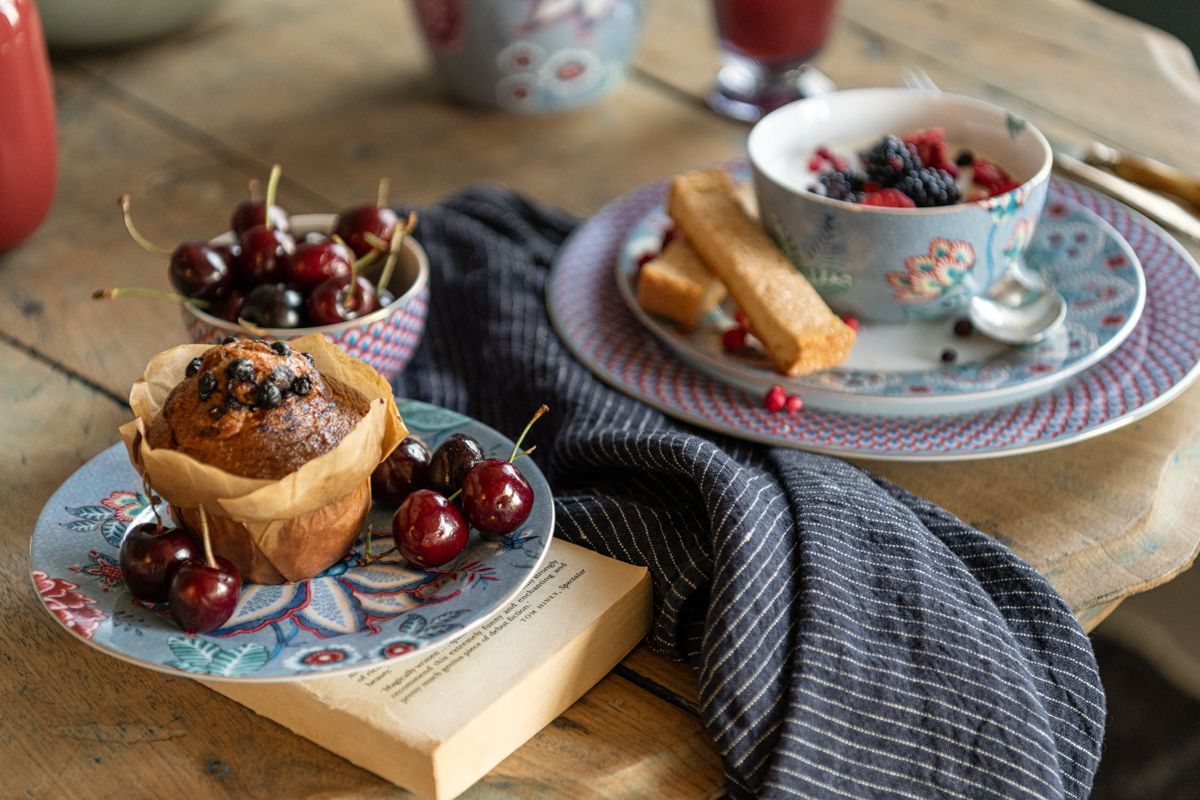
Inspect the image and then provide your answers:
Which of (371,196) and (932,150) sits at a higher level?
(932,150)

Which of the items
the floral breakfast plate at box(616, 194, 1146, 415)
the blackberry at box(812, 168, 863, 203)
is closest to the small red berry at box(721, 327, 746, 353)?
the floral breakfast plate at box(616, 194, 1146, 415)

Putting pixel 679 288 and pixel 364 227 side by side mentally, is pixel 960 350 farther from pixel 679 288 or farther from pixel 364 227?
pixel 364 227

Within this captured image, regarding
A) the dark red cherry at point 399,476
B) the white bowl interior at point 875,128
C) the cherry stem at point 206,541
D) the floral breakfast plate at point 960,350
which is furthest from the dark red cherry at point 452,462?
the white bowl interior at point 875,128

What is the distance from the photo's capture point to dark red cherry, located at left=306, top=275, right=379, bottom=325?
897 millimetres

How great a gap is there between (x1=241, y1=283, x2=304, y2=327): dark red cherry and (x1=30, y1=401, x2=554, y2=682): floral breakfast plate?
0.15m

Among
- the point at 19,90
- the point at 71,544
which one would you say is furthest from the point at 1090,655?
the point at 19,90

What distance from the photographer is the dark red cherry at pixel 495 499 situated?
73cm

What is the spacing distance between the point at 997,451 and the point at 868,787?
0.30 m

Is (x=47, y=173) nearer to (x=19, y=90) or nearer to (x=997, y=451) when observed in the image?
(x=19, y=90)

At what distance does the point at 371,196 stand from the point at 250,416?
0.64m

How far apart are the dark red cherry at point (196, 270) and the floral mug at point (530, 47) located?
1.74 feet

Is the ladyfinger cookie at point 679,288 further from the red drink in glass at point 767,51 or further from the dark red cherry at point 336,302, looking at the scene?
the red drink in glass at point 767,51

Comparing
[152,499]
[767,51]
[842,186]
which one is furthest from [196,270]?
[767,51]

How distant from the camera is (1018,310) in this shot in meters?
1.02
